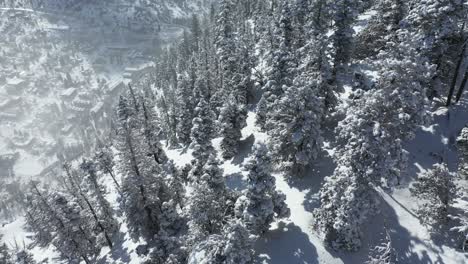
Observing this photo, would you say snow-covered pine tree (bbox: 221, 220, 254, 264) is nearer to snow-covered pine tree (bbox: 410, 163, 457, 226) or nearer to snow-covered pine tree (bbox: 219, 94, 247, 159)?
snow-covered pine tree (bbox: 410, 163, 457, 226)

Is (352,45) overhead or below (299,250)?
overhead

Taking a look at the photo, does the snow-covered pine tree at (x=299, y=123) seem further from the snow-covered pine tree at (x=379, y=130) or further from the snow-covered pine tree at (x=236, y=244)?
the snow-covered pine tree at (x=236, y=244)

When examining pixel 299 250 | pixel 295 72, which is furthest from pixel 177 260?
pixel 295 72

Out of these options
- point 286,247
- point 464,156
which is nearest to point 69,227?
point 286,247

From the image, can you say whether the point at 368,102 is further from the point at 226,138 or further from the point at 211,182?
the point at 226,138

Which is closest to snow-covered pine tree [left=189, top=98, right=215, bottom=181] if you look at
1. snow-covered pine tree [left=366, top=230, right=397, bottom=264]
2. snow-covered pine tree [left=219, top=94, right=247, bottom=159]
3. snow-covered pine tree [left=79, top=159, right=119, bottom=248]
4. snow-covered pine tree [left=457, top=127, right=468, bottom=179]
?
snow-covered pine tree [left=219, top=94, right=247, bottom=159]
